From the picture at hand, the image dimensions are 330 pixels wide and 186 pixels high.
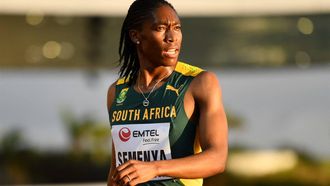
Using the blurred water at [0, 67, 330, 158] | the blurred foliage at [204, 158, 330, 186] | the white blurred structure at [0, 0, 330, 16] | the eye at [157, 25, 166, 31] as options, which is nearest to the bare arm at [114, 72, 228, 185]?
the eye at [157, 25, 166, 31]

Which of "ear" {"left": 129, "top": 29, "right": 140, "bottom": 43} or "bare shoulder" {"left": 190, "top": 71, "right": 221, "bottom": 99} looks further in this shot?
"ear" {"left": 129, "top": 29, "right": 140, "bottom": 43}

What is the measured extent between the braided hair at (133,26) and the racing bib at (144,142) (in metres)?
0.28

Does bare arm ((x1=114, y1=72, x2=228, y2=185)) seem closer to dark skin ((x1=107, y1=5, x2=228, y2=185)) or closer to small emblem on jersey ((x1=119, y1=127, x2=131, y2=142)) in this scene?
dark skin ((x1=107, y1=5, x2=228, y2=185))

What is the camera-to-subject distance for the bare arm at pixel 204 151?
350 cm

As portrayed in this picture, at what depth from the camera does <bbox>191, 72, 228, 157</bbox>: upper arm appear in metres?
3.80

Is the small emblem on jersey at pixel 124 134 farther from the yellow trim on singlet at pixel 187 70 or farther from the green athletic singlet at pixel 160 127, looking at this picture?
the yellow trim on singlet at pixel 187 70

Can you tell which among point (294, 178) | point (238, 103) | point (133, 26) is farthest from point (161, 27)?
point (238, 103)

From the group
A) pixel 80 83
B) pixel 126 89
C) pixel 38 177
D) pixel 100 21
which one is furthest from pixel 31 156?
pixel 126 89

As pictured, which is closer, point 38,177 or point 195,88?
point 195,88

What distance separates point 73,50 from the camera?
60.1ft

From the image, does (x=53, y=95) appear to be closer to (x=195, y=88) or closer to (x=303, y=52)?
(x=303, y=52)

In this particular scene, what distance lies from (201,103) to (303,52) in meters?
14.8

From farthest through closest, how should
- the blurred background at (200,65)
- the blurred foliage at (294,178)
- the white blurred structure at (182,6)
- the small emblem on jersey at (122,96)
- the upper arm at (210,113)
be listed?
the blurred foliage at (294,178)
the blurred background at (200,65)
the white blurred structure at (182,6)
the small emblem on jersey at (122,96)
the upper arm at (210,113)

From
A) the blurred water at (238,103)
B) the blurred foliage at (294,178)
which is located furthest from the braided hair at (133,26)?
the blurred foliage at (294,178)
